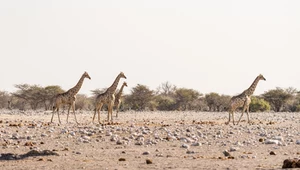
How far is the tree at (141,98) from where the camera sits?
177 feet

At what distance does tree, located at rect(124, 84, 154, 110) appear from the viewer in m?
53.8

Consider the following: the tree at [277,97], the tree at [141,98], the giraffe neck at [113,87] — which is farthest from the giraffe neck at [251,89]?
the tree at [277,97]

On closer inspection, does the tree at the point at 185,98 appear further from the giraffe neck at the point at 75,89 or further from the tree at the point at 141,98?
the giraffe neck at the point at 75,89

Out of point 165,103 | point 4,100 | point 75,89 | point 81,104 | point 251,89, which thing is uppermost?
point 4,100

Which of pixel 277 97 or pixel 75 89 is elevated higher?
pixel 277 97

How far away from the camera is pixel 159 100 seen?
55688mm

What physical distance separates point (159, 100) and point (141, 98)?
2.38 m

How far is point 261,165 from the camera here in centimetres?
1239

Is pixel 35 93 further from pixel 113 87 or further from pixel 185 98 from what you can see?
pixel 113 87

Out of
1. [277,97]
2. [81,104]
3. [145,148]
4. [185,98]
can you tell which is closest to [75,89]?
[145,148]

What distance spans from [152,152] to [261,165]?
338cm

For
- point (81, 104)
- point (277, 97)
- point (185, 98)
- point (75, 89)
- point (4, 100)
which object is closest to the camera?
point (75, 89)

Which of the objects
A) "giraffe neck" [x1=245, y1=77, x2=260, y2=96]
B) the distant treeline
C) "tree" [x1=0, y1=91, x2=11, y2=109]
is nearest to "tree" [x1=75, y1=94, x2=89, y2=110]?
the distant treeline

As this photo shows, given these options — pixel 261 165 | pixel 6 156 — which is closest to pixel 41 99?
pixel 6 156
